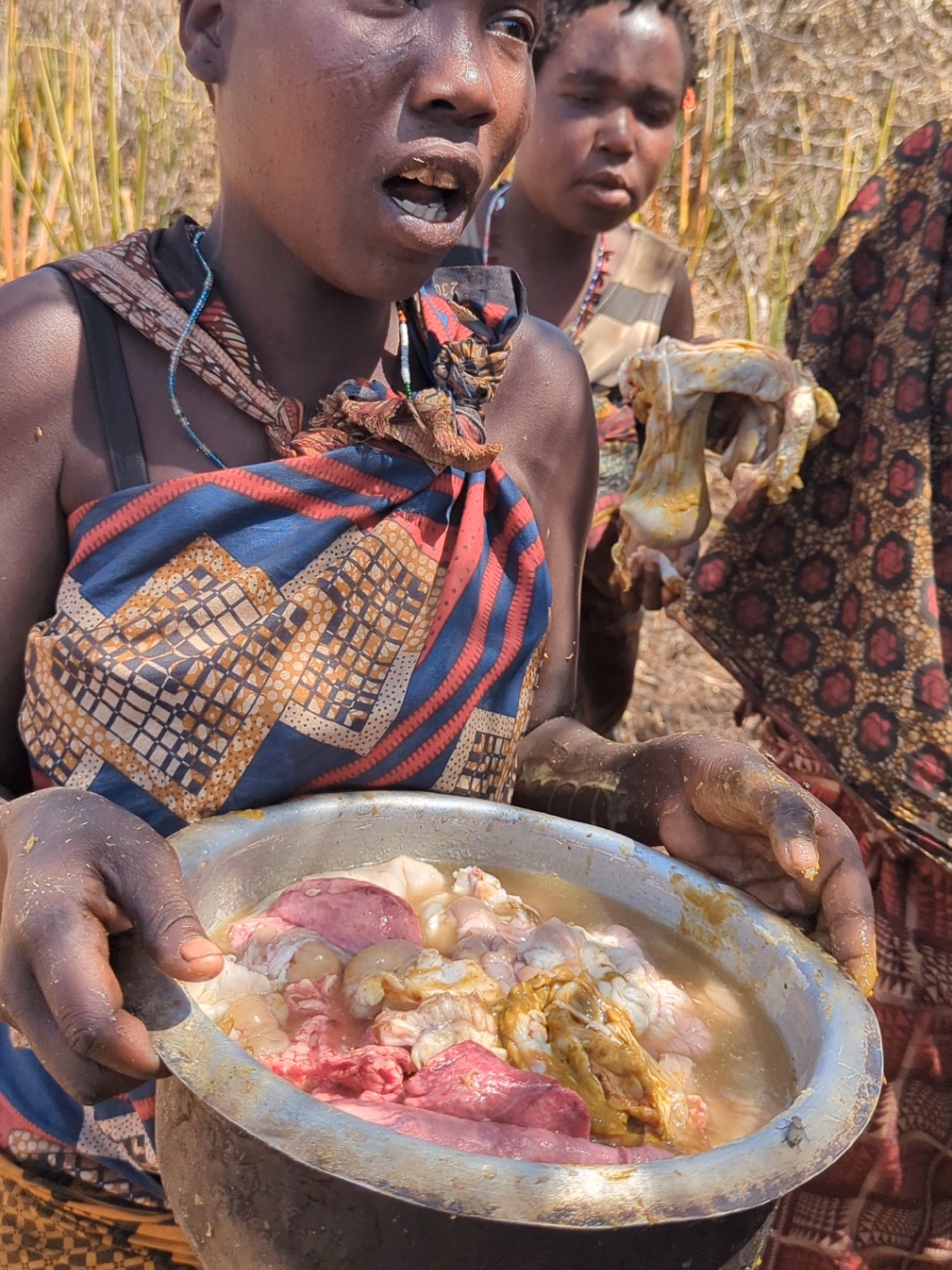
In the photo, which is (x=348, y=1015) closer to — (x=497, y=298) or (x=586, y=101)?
(x=497, y=298)

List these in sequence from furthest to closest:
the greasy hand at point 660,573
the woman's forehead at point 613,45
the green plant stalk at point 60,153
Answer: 1. the green plant stalk at point 60,153
2. the woman's forehead at point 613,45
3. the greasy hand at point 660,573

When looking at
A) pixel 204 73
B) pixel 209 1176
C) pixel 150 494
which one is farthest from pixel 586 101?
pixel 209 1176

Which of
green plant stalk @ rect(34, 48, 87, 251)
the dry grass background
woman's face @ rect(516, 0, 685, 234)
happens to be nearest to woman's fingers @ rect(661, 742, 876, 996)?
woman's face @ rect(516, 0, 685, 234)

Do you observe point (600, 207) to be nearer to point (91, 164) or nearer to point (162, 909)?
point (91, 164)

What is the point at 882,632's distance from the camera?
2025 millimetres

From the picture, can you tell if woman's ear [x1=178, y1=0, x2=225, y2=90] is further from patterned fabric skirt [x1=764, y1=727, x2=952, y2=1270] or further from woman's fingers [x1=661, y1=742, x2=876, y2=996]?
patterned fabric skirt [x1=764, y1=727, x2=952, y2=1270]

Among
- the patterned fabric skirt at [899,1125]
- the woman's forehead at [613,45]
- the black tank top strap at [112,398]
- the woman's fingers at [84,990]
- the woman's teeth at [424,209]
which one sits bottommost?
the patterned fabric skirt at [899,1125]

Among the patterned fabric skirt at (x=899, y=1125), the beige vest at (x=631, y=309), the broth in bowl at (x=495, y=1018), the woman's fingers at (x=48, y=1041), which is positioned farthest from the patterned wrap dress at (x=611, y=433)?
the woman's fingers at (x=48, y=1041)

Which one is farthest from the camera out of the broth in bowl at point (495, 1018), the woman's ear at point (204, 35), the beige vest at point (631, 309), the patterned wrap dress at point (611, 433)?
the beige vest at point (631, 309)

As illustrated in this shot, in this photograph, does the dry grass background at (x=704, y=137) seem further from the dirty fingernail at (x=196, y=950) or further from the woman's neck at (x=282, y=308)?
the dirty fingernail at (x=196, y=950)

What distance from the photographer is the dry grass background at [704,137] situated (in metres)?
3.88

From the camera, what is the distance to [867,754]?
202 centimetres

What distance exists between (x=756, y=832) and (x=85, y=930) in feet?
2.47

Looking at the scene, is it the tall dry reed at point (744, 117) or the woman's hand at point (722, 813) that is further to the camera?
the tall dry reed at point (744, 117)
